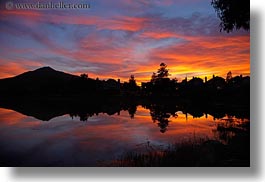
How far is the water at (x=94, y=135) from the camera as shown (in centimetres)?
407

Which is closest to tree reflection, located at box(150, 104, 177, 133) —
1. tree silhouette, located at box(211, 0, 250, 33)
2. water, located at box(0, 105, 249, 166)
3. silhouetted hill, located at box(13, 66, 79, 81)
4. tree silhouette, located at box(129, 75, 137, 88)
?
water, located at box(0, 105, 249, 166)

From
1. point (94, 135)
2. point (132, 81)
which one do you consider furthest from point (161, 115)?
point (94, 135)

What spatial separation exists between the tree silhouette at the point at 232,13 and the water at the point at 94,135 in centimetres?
119

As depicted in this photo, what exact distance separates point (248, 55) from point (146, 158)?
1774 millimetres

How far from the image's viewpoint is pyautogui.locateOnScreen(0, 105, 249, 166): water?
407 cm

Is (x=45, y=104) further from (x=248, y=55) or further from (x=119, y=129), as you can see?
(x=248, y=55)

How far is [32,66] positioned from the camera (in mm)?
4148

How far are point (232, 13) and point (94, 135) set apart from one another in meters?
2.45

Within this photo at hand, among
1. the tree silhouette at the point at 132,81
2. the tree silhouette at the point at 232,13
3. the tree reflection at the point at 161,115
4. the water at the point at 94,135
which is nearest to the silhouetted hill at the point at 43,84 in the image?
the water at the point at 94,135

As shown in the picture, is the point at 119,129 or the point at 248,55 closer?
the point at 248,55

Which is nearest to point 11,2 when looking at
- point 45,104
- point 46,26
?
point 46,26

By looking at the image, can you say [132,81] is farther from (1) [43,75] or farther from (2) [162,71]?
(1) [43,75]

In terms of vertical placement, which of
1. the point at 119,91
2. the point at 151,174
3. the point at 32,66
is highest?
the point at 32,66

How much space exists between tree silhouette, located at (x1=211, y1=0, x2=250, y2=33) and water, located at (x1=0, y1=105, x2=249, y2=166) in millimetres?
1195
